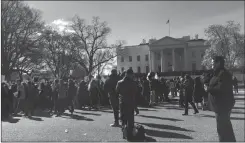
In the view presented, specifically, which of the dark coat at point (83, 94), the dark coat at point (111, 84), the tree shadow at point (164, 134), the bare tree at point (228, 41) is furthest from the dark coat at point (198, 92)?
the bare tree at point (228, 41)

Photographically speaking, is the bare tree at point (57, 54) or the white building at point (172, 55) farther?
the white building at point (172, 55)

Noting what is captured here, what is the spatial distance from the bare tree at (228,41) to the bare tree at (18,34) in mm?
32484

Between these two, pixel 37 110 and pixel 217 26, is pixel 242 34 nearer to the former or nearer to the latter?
pixel 217 26

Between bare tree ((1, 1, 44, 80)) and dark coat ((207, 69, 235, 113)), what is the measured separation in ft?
97.7

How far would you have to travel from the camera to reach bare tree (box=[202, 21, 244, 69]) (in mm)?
50750

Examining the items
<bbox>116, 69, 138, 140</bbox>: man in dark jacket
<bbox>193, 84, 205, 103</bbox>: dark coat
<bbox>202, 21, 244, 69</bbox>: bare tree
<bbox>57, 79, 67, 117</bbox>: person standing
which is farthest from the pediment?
<bbox>116, 69, 138, 140</bbox>: man in dark jacket

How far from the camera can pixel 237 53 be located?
51531mm

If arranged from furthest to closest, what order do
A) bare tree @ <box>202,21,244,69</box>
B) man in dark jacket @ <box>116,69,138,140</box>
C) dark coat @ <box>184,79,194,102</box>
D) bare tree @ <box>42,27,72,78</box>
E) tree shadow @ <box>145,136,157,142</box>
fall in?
bare tree @ <box>202,21,244,69</box> → bare tree @ <box>42,27,72,78</box> → dark coat @ <box>184,79,194,102</box> → man in dark jacket @ <box>116,69,138,140</box> → tree shadow @ <box>145,136,157,142</box>

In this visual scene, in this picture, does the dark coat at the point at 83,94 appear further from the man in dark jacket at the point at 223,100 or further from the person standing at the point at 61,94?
the man in dark jacket at the point at 223,100

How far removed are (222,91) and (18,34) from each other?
3333 centimetres

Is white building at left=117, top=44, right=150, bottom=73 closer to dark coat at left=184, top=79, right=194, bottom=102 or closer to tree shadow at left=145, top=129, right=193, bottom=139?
dark coat at left=184, top=79, right=194, bottom=102

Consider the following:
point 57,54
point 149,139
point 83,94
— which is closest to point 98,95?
point 83,94

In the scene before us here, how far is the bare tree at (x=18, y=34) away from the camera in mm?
32281

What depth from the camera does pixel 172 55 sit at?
82875 millimetres
